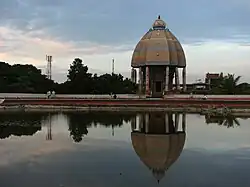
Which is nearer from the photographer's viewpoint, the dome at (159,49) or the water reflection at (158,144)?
the water reflection at (158,144)

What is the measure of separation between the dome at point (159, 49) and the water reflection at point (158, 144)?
29.2 m

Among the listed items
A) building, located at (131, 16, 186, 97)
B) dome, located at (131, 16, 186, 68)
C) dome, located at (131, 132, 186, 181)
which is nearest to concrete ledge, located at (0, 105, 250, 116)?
dome, located at (131, 132, 186, 181)

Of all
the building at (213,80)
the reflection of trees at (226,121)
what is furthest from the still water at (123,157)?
the building at (213,80)

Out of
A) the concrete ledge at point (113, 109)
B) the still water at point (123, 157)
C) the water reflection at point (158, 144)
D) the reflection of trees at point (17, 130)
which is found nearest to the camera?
the still water at point (123, 157)

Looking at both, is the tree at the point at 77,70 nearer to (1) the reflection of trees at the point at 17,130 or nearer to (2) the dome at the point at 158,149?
(1) the reflection of trees at the point at 17,130

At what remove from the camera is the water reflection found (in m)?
9.39

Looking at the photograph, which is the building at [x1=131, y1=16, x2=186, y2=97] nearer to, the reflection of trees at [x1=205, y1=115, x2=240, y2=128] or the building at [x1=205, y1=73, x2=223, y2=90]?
the building at [x1=205, y1=73, x2=223, y2=90]

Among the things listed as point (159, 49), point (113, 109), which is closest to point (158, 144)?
point (113, 109)

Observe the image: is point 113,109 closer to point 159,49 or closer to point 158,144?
point 158,144

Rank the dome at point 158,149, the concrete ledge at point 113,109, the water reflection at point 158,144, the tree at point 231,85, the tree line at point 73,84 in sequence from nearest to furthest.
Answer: the dome at point 158,149 → the water reflection at point 158,144 → the concrete ledge at point 113,109 → the tree at point 231,85 → the tree line at point 73,84

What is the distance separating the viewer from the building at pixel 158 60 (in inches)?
1858

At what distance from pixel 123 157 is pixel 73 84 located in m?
36.6

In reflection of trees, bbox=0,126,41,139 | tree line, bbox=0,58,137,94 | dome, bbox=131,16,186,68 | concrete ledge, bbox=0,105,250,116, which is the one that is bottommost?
reflection of trees, bbox=0,126,41,139

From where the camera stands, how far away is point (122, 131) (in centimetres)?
1606
